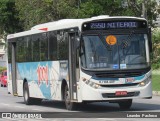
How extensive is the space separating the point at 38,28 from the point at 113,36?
241 inches

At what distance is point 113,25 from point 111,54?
3.43 ft

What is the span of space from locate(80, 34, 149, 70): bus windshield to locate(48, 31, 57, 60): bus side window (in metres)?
2.83

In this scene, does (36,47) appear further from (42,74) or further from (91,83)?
(91,83)

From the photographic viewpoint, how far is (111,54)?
67.9ft

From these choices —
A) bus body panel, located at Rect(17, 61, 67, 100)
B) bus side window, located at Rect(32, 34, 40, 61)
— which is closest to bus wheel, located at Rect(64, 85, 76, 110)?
bus body panel, located at Rect(17, 61, 67, 100)

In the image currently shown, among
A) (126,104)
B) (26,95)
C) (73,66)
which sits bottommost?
(26,95)

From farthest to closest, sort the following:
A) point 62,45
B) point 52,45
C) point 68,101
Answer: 1. point 52,45
2. point 62,45
3. point 68,101

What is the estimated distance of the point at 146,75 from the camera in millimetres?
21000

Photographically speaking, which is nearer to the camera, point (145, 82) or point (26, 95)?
point (145, 82)

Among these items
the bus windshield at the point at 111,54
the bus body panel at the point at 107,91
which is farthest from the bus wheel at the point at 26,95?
the bus windshield at the point at 111,54

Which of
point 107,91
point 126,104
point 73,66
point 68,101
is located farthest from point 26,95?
point 107,91

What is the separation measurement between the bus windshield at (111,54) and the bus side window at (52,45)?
9.29 feet

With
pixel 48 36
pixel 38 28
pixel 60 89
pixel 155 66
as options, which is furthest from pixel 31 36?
pixel 155 66

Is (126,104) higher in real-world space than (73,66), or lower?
lower
